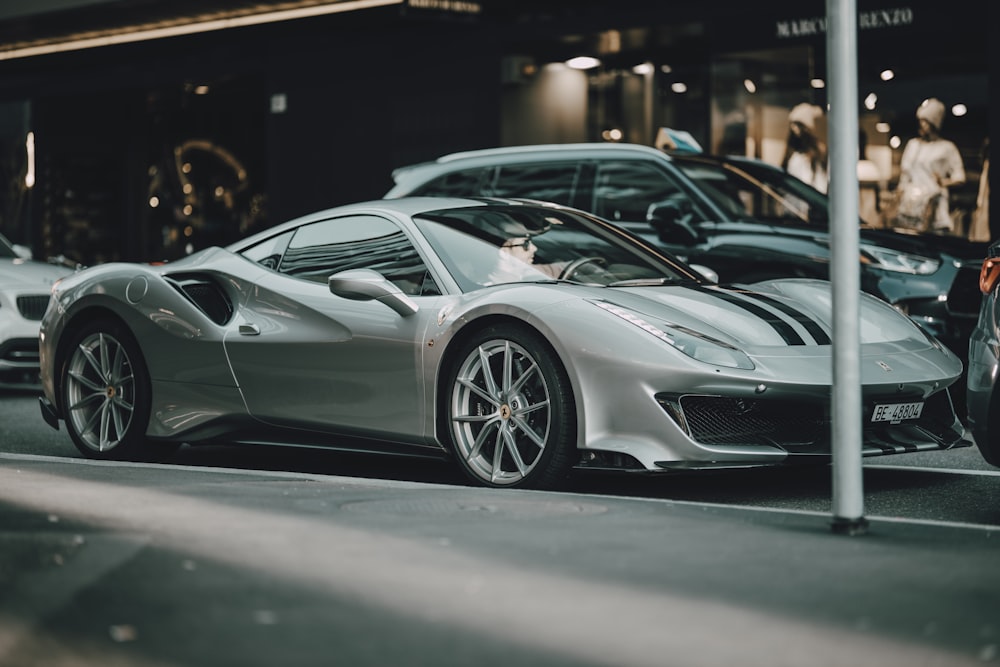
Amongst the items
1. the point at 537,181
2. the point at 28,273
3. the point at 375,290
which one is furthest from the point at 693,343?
the point at 28,273

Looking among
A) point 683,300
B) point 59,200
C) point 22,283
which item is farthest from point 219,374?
point 59,200

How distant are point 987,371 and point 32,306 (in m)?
8.71

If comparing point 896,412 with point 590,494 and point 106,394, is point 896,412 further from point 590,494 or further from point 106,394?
point 106,394

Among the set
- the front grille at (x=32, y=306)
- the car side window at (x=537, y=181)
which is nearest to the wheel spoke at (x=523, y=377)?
the car side window at (x=537, y=181)

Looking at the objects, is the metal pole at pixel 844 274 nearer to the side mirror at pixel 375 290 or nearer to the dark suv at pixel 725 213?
the side mirror at pixel 375 290

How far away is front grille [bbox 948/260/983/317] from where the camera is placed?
9344mm

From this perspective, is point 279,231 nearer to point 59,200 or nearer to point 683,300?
point 683,300

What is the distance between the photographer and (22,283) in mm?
12984

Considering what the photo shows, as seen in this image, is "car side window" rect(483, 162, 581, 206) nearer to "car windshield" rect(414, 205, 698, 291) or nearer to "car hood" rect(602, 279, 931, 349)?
"car windshield" rect(414, 205, 698, 291)

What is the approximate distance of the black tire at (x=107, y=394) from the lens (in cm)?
825

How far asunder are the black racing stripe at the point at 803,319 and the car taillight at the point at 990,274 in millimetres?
818

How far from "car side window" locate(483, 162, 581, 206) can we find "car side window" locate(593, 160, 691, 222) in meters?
0.23

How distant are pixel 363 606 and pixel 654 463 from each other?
2.33 m

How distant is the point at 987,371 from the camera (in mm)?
6062
